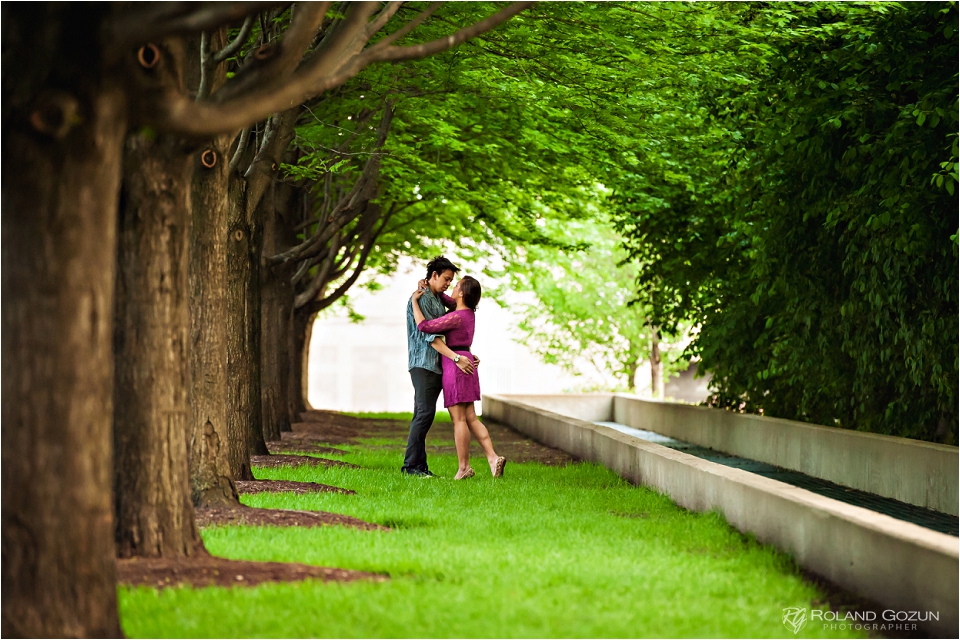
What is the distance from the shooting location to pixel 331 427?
22.3 m

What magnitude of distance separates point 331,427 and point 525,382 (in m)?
29.8

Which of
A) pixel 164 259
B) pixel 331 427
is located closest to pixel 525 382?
pixel 331 427

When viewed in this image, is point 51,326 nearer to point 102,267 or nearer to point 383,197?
point 102,267

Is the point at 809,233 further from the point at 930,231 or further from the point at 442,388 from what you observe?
the point at 442,388

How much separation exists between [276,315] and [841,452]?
30.9ft

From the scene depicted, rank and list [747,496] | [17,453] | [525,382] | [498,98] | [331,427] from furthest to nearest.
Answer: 1. [525,382]
2. [331,427]
3. [498,98]
4. [747,496]
5. [17,453]

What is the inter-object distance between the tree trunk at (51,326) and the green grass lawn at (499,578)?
48 cm

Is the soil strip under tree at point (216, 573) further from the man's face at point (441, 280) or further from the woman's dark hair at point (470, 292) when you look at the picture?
the man's face at point (441, 280)

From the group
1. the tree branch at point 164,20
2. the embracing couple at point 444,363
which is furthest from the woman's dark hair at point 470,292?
the tree branch at point 164,20

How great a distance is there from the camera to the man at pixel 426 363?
11.6 metres

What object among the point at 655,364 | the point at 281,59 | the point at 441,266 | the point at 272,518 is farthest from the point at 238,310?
the point at 655,364

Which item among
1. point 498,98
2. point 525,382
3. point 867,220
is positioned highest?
point 498,98

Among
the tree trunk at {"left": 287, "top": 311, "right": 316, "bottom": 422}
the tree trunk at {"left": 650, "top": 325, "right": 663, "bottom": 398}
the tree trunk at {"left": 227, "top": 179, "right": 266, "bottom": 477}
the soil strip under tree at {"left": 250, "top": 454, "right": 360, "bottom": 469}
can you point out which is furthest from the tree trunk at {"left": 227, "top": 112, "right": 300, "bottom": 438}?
the tree trunk at {"left": 650, "top": 325, "right": 663, "bottom": 398}

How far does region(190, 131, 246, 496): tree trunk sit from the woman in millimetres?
3087
